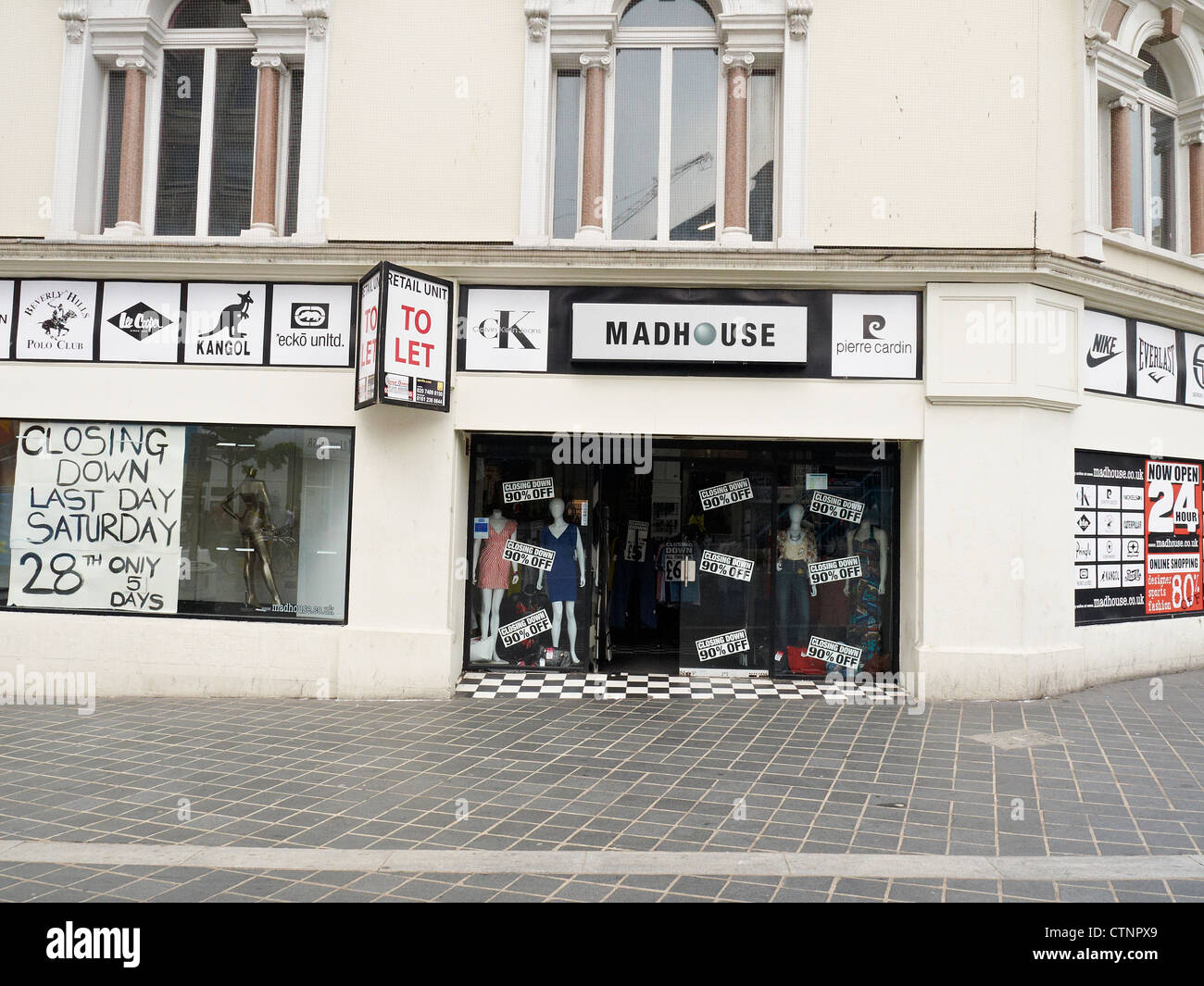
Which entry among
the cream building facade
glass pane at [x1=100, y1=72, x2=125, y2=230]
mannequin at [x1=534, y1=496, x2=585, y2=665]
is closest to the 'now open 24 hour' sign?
the cream building facade

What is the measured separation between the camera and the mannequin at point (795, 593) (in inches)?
383

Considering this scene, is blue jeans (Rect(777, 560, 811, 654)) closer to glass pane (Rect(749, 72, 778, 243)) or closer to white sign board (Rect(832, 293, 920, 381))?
white sign board (Rect(832, 293, 920, 381))

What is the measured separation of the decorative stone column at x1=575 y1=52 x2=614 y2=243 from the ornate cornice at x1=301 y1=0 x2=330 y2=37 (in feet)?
9.36

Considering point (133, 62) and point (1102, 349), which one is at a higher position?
point (133, 62)

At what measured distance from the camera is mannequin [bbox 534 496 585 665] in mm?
9773

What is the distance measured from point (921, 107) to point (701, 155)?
2.39 metres

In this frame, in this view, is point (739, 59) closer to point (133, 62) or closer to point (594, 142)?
point (594, 142)

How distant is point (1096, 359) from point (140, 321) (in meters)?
10.7

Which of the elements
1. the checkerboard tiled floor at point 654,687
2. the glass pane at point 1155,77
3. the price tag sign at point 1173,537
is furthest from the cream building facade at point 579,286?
the glass pane at point 1155,77

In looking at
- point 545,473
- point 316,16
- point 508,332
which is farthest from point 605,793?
point 316,16

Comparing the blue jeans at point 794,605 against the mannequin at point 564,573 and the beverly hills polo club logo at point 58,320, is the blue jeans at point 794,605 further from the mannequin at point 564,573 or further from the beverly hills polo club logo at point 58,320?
the beverly hills polo club logo at point 58,320

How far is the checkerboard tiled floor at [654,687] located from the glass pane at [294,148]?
5657 mm

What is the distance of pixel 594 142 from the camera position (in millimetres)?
9422

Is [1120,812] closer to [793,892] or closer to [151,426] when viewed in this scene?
[793,892]
